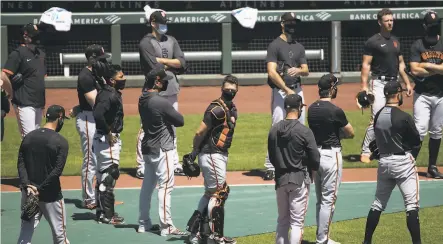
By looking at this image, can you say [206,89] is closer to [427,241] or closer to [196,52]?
[196,52]

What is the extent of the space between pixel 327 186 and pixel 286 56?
351cm

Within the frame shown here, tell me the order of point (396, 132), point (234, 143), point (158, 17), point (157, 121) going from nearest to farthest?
point (396, 132)
point (157, 121)
point (158, 17)
point (234, 143)

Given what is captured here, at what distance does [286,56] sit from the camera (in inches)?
500

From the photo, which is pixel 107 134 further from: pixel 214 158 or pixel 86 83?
pixel 214 158

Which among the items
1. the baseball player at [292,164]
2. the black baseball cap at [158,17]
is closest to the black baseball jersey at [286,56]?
the black baseball cap at [158,17]

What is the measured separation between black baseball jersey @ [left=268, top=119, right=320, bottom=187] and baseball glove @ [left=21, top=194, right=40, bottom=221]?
2.37 m

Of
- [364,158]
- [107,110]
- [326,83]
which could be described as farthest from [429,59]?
[107,110]

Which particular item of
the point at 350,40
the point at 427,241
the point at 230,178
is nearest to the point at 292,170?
the point at 427,241

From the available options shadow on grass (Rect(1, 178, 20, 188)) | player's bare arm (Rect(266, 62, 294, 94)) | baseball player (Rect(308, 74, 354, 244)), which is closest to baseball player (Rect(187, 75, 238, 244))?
baseball player (Rect(308, 74, 354, 244))

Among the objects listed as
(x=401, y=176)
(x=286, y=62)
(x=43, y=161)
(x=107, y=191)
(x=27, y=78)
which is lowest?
(x=107, y=191)

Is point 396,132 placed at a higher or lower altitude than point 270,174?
higher

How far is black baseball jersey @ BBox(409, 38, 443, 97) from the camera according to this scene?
42.9 feet

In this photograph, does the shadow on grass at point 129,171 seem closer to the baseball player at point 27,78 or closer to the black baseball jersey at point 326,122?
the baseball player at point 27,78

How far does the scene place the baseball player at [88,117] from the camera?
11.4 metres
